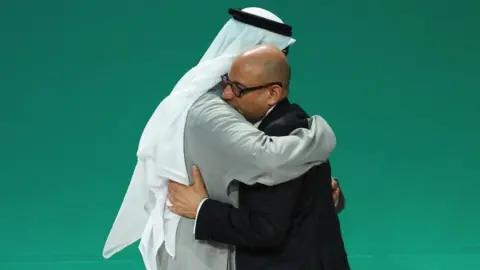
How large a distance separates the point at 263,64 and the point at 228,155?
7.7 inches

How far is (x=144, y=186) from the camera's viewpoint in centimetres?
178

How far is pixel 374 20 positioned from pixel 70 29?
49.4 inches

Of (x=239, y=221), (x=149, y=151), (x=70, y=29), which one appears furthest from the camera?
(x=70, y=29)

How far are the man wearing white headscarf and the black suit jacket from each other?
4 centimetres

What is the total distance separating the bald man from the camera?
1.53 m

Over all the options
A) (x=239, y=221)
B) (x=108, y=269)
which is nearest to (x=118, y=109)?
(x=108, y=269)

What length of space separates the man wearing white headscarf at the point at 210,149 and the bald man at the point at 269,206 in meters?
0.03

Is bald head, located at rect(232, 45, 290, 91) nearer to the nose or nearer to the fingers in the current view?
the nose

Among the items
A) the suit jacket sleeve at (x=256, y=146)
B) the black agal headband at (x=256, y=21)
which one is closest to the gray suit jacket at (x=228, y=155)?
the suit jacket sleeve at (x=256, y=146)

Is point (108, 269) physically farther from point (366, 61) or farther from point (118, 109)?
point (366, 61)

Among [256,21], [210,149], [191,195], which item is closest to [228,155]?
[210,149]

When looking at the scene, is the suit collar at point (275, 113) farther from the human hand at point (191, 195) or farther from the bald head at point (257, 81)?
the human hand at point (191, 195)

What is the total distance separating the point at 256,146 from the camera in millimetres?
1498

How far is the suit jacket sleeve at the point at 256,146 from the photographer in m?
1.49
